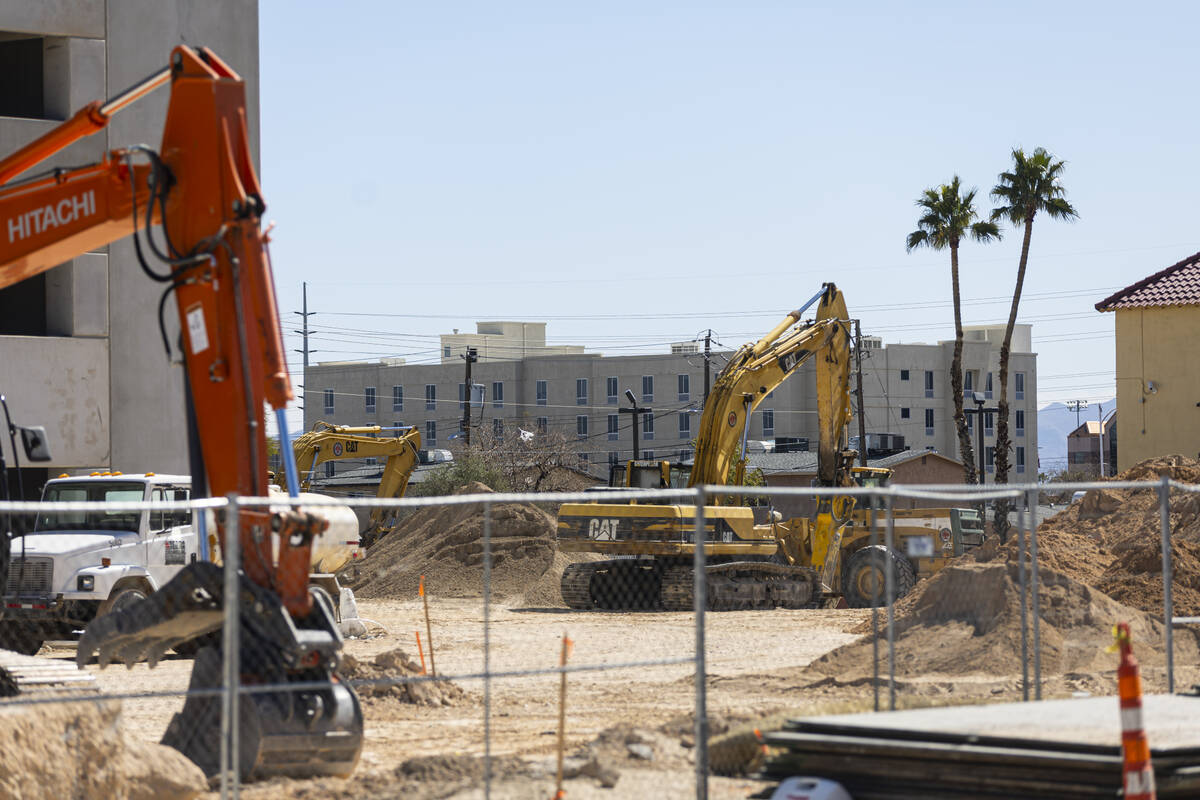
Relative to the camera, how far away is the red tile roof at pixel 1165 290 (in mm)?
36188

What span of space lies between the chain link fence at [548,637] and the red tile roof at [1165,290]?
681 cm

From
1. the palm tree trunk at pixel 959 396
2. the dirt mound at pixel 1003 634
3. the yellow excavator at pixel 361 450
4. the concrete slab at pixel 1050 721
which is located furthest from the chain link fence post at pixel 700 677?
the palm tree trunk at pixel 959 396

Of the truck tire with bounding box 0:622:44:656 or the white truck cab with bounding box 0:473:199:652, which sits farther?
the truck tire with bounding box 0:622:44:656

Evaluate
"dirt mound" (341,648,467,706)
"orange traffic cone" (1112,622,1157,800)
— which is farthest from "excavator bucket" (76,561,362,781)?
"orange traffic cone" (1112,622,1157,800)

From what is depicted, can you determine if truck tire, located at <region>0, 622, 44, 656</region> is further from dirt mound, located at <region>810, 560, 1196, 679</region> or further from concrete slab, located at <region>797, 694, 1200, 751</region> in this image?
concrete slab, located at <region>797, 694, 1200, 751</region>

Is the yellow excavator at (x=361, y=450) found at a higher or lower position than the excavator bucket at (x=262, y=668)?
higher

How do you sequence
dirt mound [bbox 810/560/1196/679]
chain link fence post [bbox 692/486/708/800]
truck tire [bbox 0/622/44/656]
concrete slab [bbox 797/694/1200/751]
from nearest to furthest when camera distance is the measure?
concrete slab [bbox 797/694/1200/751] < chain link fence post [bbox 692/486/708/800] < dirt mound [bbox 810/560/1196/679] < truck tire [bbox 0/622/44/656]

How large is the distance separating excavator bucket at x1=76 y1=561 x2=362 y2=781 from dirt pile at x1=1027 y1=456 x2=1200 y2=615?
42.7ft

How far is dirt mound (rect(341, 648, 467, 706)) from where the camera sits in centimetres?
1650

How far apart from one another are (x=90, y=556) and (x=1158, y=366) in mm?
26138

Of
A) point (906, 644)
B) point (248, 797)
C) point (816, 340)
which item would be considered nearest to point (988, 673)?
point (906, 644)

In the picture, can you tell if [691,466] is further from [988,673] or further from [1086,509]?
[988,673]

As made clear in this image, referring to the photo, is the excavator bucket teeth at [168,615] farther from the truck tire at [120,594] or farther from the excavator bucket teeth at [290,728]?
the truck tire at [120,594]

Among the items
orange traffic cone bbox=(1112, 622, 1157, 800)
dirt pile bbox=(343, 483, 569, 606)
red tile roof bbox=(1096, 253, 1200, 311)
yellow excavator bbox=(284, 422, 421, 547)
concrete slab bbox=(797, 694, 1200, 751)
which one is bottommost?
dirt pile bbox=(343, 483, 569, 606)
